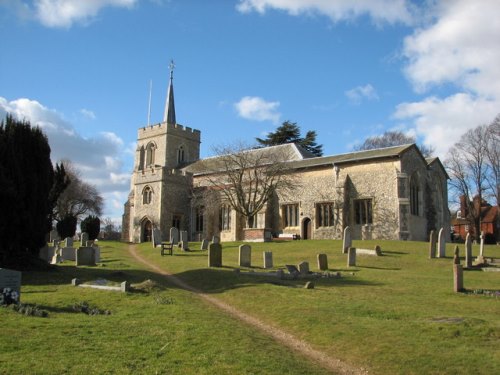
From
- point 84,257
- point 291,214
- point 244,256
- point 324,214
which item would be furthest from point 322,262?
point 291,214

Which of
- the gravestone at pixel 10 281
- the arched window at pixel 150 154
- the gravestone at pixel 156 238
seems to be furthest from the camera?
the arched window at pixel 150 154

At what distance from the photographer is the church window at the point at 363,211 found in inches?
1325

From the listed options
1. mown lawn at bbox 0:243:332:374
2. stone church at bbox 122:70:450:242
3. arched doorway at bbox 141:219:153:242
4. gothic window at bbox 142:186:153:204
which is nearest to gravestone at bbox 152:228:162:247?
stone church at bbox 122:70:450:242

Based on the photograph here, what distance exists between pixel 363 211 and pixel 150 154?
25.7 m

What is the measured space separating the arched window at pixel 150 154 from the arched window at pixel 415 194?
27.1 meters

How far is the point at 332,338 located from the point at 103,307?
524 centimetres

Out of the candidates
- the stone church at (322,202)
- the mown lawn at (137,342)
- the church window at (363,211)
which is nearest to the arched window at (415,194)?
the stone church at (322,202)

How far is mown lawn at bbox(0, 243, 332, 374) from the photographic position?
22.1ft

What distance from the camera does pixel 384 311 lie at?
35.9 ft

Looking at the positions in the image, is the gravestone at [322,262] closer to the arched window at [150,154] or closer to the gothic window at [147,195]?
the gothic window at [147,195]

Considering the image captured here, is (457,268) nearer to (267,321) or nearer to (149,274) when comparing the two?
(267,321)

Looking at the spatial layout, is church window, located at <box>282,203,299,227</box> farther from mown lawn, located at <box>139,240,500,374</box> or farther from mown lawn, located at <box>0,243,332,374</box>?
mown lawn, located at <box>0,243,332,374</box>

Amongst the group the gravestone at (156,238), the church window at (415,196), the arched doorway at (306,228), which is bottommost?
the gravestone at (156,238)

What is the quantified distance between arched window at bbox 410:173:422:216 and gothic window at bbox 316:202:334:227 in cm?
571
